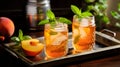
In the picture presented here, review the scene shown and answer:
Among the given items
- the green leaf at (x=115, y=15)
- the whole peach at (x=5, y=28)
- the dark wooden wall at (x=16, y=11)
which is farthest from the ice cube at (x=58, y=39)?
the green leaf at (x=115, y=15)

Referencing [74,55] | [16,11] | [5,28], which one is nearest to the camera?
[74,55]

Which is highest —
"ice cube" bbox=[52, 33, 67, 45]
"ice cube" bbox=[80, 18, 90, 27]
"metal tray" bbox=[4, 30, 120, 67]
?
"ice cube" bbox=[80, 18, 90, 27]

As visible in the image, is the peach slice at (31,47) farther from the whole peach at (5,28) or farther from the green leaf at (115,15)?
the green leaf at (115,15)

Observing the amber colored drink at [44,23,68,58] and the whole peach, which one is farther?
the whole peach

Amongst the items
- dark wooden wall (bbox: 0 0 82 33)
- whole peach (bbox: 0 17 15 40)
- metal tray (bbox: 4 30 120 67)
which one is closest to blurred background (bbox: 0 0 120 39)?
dark wooden wall (bbox: 0 0 82 33)

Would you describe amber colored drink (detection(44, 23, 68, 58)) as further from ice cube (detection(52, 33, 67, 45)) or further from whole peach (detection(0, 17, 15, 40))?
whole peach (detection(0, 17, 15, 40))

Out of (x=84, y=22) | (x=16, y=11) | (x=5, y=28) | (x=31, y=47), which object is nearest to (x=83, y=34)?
(x=84, y=22)

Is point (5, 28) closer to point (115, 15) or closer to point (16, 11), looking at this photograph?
point (16, 11)
